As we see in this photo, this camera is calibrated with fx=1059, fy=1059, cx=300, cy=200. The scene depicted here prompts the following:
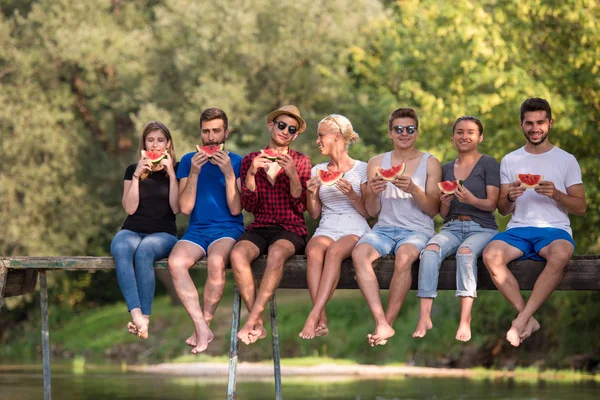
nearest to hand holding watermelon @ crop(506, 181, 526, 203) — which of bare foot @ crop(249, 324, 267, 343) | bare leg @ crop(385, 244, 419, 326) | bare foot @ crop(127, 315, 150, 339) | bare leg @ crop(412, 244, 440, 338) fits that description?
bare leg @ crop(412, 244, 440, 338)

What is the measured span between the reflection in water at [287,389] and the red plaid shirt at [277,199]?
8196 millimetres

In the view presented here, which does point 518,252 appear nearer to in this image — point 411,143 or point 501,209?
point 501,209

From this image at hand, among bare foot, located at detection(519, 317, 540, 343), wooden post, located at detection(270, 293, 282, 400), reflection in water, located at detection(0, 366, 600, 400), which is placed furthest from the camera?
reflection in water, located at detection(0, 366, 600, 400)

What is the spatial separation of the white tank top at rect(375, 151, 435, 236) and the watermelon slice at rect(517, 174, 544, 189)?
2.86 feet

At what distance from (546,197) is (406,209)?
3.61 ft

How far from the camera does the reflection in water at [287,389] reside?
1652 cm

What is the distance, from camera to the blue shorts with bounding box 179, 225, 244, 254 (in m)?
8.60

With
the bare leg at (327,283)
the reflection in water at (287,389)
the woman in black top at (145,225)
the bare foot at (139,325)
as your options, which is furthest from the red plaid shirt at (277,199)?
the reflection in water at (287,389)

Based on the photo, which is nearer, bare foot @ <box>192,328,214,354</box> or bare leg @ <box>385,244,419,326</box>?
bare leg @ <box>385,244,419,326</box>

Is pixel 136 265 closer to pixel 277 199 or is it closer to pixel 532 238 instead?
pixel 277 199

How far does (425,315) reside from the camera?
25.8 ft

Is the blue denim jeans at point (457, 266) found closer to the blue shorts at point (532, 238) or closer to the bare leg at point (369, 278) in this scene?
the blue shorts at point (532, 238)

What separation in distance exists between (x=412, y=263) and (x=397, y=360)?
570 inches

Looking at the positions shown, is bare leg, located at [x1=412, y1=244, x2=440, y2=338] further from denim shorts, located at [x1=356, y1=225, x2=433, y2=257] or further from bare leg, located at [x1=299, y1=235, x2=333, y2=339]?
bare leg, located at [x1=299, y1=235, x2=333, y2=339]
